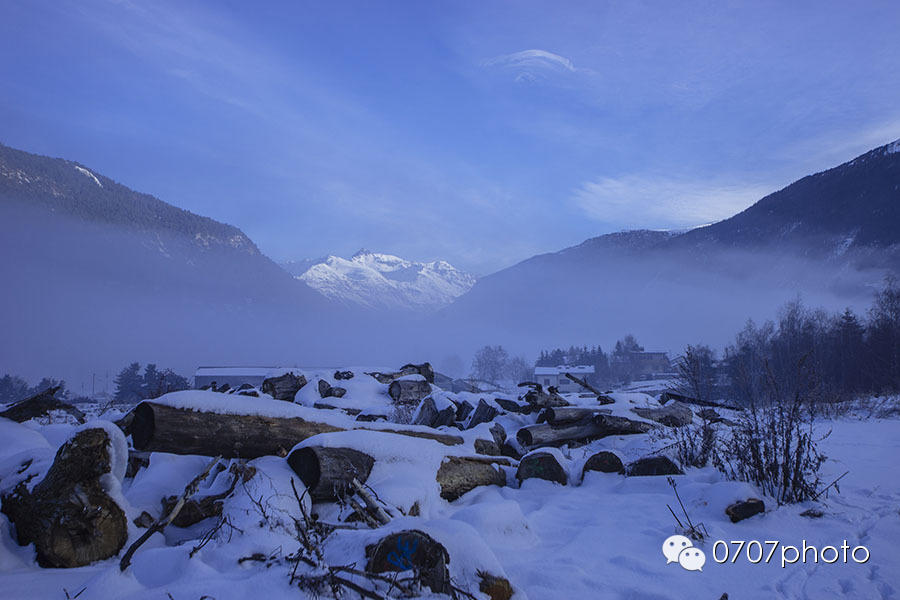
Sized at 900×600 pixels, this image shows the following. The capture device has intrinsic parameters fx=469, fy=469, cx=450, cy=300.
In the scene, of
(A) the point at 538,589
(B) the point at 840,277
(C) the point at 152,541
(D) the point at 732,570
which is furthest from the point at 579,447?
(B) the point at 840,277

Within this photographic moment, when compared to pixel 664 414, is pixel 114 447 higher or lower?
higher

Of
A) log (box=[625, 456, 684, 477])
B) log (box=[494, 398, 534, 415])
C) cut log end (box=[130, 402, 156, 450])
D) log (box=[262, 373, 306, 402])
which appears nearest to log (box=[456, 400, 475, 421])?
log (box=[494, 398, 534, 415])

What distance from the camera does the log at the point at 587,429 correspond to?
346 inches

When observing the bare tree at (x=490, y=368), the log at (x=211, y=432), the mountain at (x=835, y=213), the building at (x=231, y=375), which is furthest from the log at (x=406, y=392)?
the mountain at (x=835, y=213)

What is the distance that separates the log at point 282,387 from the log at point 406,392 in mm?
Result: 2860

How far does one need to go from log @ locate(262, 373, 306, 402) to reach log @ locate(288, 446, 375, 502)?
9394 millimetres

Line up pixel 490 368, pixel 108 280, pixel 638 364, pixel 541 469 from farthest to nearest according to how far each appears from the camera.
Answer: pixel 108 280 → pixel 490 368 → pixel 638 364 → pixel 541 469

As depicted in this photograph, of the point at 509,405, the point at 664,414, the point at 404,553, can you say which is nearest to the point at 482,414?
the point at 509,405

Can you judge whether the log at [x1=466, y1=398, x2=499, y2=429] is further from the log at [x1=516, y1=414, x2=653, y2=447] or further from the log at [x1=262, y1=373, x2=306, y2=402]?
the log at [x1=262, y1=373, x2=306, y2=402]

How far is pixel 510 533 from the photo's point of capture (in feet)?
13.5

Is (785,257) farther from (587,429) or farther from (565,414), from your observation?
(565,414)

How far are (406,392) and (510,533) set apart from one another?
966cm

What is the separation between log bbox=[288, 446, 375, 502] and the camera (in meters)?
4.55

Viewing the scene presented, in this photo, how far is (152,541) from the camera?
404cm
